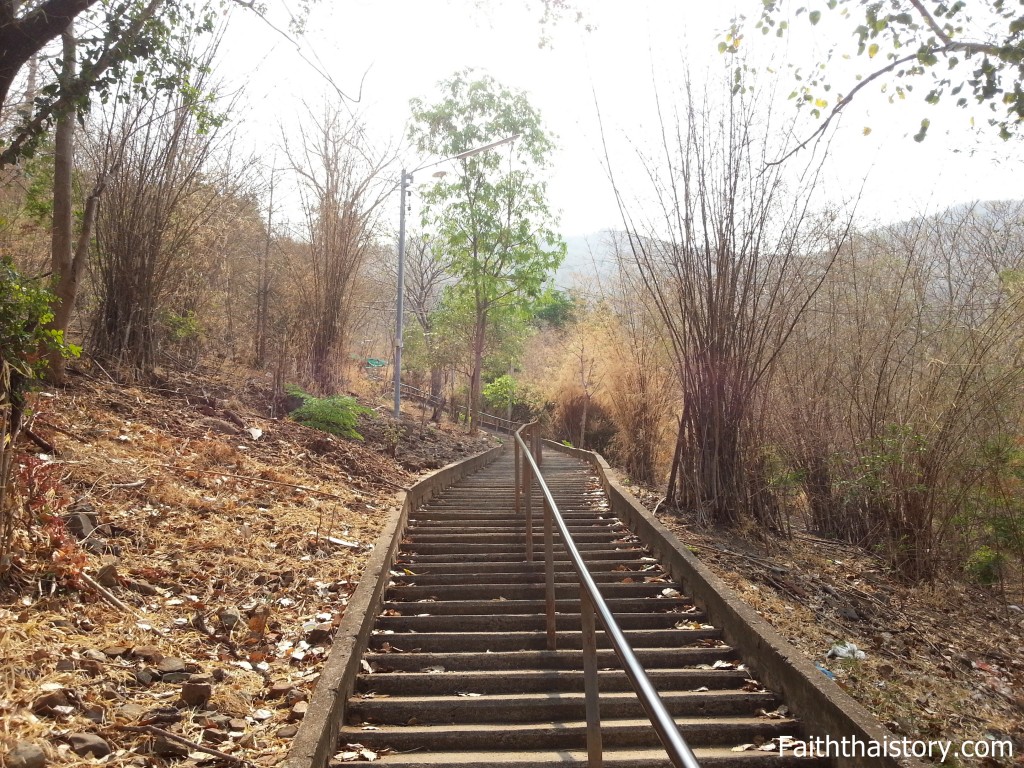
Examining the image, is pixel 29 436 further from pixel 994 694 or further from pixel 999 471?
pixel 999 471

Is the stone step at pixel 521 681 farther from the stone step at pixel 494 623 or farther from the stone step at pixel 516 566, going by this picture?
the stone step at pixel 516 566

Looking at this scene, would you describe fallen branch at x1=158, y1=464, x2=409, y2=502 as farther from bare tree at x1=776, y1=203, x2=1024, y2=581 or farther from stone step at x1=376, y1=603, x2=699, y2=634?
bare tree at x1=776, y1=203, x2=1024, y2=581

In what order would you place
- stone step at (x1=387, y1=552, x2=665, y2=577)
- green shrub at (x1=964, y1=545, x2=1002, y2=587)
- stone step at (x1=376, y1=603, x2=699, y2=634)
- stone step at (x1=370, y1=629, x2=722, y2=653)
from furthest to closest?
green shrub at (x1=964, y1=545, x2=1002, y2=587) → stone step at (x1=387, y1=552, x2=665, y2=577) → stone step at (x1=376, y1=603, x2=699, y2=634) → stone step at (x1=370, y1=629, x2=722, y2=653)

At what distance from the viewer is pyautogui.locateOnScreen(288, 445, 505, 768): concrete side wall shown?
127 inches

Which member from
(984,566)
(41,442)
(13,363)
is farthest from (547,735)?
(984,566)

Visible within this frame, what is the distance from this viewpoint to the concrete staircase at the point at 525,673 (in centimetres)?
382

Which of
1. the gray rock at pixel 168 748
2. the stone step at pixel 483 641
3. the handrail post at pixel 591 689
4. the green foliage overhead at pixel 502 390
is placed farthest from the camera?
the green foliage overhead at pixel 502 390

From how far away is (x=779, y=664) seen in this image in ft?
13.9

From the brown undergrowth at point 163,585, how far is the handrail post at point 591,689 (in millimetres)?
1259

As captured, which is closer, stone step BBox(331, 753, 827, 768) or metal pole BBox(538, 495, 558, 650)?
stone step BBox(331, 753, 827, 768)

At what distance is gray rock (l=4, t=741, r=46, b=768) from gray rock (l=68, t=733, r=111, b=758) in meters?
0.17

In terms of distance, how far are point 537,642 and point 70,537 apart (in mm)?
2765

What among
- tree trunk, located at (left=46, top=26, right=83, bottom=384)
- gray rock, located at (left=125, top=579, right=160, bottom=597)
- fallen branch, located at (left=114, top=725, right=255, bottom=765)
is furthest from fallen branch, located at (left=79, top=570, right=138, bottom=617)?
tree trunk, located at (left=46, top=26, right=83, bottom=384)

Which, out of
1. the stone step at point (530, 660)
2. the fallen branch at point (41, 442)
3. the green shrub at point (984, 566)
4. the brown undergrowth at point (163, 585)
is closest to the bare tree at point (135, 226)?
the brown undergrowth at point (163, 585)
